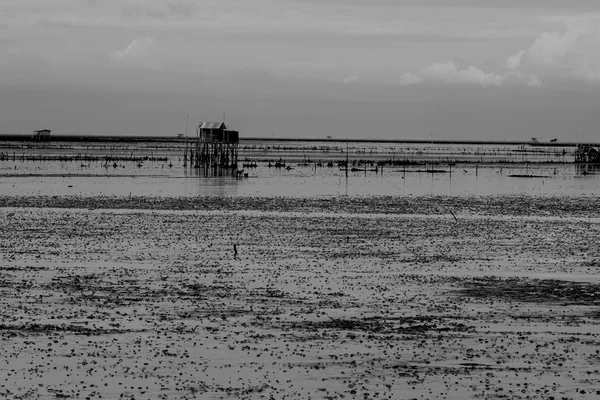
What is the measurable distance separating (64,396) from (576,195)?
6078 cm

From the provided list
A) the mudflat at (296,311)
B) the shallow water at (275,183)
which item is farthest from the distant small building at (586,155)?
the mudflat at (296,311)

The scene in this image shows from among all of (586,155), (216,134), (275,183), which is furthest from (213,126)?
(586,155)

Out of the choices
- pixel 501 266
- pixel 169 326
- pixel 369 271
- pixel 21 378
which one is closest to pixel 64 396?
pixel 21 378

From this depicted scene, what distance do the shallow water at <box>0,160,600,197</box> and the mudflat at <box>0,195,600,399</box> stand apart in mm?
25999

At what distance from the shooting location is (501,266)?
31391 millimetres

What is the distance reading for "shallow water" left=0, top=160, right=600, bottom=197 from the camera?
69812 millimetres

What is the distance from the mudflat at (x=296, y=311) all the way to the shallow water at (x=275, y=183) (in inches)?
1024

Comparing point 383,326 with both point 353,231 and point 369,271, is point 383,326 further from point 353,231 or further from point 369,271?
point 353,231

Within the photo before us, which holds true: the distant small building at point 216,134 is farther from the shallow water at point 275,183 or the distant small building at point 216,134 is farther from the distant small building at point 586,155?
the distant small building at point 586,155

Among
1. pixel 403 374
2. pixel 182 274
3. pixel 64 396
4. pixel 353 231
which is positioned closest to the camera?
pixel 64 396

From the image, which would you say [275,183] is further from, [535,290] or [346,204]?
[535,290]

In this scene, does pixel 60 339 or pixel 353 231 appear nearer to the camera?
pixel 60 339

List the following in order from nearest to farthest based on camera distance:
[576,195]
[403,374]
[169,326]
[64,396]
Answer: [64,396] < [403,374] < [169,326] < [576,195]

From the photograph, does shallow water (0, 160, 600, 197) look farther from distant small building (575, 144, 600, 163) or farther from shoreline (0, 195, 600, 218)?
distant small building (575, 144, 600, 163)
